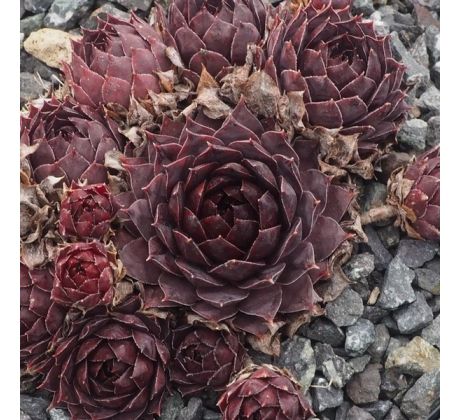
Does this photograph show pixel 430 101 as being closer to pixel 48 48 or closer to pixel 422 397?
pixel 422 397

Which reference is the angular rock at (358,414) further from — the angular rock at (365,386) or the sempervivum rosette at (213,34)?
the sempervivum rosette at (213,34)

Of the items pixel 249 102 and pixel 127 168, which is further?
pixel 249 102

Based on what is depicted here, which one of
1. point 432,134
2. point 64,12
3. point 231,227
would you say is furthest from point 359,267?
point 64,12

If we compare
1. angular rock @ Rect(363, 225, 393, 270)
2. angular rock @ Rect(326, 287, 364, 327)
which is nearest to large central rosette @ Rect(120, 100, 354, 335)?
angular rock @ Rect(326, 287, 364, 327)

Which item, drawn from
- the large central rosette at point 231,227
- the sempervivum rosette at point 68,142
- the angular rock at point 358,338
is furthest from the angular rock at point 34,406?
the angular rock at point 358,338

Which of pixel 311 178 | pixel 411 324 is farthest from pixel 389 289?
pixel 311 178

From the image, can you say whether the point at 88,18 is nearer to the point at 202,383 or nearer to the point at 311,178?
the point at 311,178
